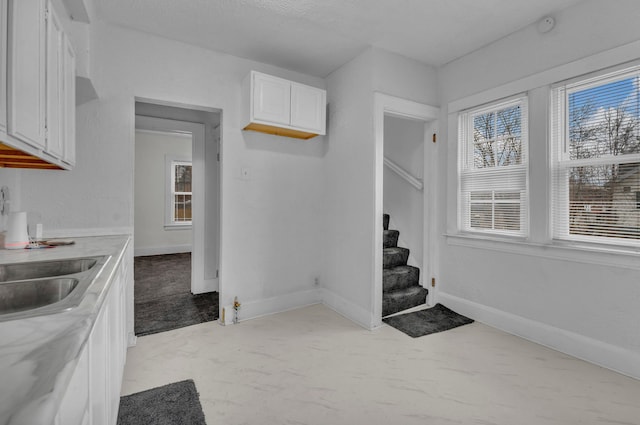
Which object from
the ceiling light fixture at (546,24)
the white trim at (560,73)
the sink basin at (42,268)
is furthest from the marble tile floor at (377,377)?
the ceiling light fixture at (546,24)

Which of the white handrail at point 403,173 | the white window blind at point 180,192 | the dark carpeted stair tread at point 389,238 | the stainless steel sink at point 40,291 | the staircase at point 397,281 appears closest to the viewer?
the stainless steel sink at point 40,291

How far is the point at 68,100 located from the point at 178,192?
5581mm

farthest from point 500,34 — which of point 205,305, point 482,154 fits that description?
point 205,305

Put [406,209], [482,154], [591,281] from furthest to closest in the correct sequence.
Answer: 1. [406,209]
2. [482,154]
3. [591,281]

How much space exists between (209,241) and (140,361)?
1.95 metres

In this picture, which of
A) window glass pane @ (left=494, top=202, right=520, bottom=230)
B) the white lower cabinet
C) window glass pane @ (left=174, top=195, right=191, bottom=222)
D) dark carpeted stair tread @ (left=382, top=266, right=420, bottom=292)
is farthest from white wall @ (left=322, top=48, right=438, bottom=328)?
window glass pane @ (left=174, top=195, right=191, bottom=222)

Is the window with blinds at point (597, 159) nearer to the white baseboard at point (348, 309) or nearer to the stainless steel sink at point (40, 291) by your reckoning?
the white baseboard at point (348, 309)

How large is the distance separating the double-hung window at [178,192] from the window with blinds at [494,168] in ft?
20.0

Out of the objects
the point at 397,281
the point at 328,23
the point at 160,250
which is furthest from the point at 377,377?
the point at 160,250

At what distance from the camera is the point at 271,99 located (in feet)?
10.1

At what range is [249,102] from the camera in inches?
118

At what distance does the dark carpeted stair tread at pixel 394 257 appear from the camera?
3.79m

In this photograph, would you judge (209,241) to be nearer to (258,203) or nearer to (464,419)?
(258,203)

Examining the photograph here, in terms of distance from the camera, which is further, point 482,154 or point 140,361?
point 482,154
